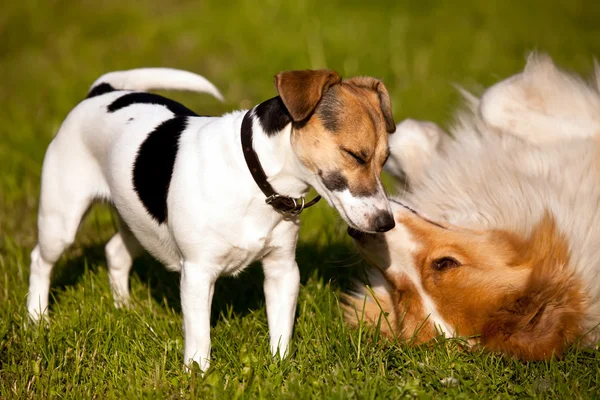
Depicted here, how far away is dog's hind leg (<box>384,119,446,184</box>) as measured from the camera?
551cm

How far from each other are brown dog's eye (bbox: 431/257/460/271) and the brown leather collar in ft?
3.46

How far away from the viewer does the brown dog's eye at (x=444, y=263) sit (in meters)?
4.21

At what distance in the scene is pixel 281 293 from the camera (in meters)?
3.80

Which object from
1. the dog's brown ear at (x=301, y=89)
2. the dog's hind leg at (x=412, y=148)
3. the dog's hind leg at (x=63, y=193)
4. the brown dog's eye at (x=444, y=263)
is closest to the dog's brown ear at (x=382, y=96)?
the dog's brown ear at (x=301, y=89)

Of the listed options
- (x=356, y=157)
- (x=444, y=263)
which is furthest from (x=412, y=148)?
(x=356, y=157)

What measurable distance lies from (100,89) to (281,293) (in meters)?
1.71

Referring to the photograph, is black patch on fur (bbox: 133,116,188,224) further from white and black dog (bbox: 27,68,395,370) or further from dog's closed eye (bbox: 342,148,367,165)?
dog's closed eye (bbox: 342,148,367,165)

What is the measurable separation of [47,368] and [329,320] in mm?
1521

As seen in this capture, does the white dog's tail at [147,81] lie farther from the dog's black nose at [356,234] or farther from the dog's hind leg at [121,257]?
the dog's black nose at [356,234]

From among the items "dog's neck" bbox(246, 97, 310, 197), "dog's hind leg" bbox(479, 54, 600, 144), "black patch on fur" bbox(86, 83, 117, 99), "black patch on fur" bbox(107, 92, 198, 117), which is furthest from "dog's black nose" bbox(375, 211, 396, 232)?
"dog's hind leg" bbox(479, 54, 600, 144)

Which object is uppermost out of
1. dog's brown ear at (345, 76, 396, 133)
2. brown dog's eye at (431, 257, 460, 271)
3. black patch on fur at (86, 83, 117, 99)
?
dog's brown ear at (345, 76, 396, 133)

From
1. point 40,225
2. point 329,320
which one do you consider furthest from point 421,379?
point 40,225

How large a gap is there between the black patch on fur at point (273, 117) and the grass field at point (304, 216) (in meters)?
1.18

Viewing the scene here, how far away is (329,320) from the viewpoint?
4355 millimetres
